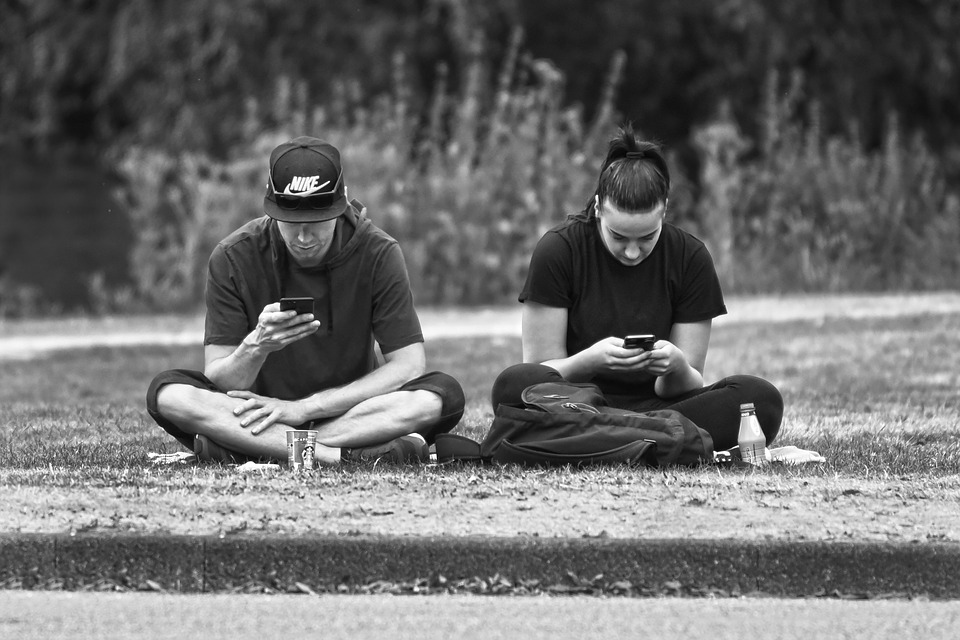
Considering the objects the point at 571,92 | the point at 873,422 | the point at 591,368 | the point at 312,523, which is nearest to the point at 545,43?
the point at 571,92

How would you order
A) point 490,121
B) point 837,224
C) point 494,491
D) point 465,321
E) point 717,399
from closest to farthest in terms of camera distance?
point 494,491 < point 717,399 < point 465,321 < point 490,121 < point 837,224

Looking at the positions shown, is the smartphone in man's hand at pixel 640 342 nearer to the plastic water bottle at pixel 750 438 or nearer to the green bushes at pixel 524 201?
the plastic water bottle at pixel 750 438

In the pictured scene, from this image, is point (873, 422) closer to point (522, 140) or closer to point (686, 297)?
point (686, 297)

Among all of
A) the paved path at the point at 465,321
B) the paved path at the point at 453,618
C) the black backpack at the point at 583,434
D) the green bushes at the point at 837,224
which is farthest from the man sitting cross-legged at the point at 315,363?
the green bushes at the point at 837,224

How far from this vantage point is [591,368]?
Answer: 6035mm

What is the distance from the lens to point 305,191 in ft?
19.0

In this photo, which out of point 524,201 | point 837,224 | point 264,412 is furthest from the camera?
point 837,224

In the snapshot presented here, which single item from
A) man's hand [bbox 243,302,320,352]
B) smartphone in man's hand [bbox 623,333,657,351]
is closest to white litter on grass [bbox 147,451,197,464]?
man's hand [bbox 243,302,320,352]

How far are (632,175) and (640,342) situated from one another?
0.61 metres

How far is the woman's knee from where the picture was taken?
6.08 meters

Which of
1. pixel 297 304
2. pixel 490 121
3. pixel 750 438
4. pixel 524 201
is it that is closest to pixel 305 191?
pixel 297 304

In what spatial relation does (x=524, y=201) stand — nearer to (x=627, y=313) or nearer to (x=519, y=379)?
(x=627, y=313)

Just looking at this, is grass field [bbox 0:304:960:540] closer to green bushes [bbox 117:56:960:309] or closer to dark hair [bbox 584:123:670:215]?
dark hair [bbox 584:123:670:215]

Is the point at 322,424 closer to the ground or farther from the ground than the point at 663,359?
closer to the ground
